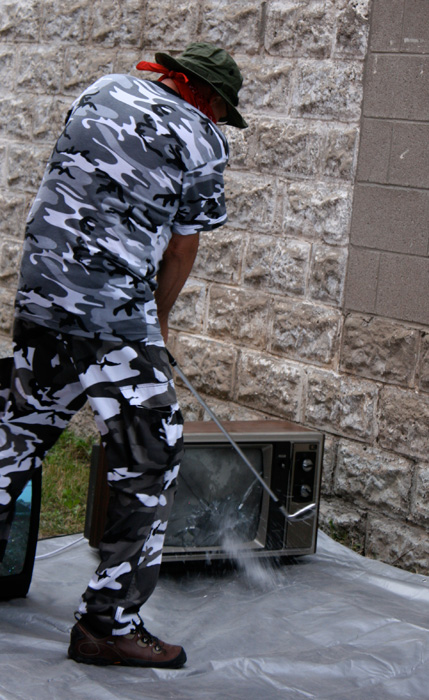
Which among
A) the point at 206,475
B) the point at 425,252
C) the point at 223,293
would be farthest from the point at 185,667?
the point at 223,293

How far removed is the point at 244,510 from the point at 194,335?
4.54 feet

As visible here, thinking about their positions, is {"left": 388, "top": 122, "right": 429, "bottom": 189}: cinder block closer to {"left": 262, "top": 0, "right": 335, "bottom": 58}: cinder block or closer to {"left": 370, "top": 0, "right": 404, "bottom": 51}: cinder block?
{"left": 370, "top": 0, "right": 404, "bottom": 51}: cinder block

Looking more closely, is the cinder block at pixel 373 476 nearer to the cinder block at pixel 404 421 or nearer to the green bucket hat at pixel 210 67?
the cinder block at pixel 404 421

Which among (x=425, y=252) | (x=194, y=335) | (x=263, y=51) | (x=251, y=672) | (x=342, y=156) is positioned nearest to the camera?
(x=251, y=672)

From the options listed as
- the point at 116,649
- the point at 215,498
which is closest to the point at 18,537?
the point at 116,649

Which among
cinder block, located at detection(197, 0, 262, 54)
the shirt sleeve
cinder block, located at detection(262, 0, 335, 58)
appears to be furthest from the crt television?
cinder block, located at detection(197, 0, 262, 54)

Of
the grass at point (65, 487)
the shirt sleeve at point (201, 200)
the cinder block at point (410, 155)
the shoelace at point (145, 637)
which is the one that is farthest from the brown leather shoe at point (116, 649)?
the cinder block at point (410, 155)

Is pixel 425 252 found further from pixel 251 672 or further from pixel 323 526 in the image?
pixel 251 672

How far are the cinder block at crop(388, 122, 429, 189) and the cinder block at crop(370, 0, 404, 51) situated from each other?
1.09ft

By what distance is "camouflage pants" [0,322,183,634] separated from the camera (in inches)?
97.5

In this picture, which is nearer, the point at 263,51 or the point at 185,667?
the point at 185,667

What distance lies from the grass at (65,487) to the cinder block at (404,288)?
1622mm

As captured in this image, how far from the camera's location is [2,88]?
568cm

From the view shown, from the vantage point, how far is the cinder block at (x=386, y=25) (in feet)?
12.1
